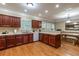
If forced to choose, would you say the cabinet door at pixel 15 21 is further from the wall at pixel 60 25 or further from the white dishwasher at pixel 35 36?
the wall at pixel 60 25

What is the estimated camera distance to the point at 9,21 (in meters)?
5.17

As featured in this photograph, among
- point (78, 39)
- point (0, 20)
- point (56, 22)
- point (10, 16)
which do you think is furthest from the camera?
point (56, 22)

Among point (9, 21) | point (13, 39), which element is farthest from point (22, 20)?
point (13, 39)

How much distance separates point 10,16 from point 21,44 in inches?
84.0

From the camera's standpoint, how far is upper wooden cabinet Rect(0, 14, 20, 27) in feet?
15.8

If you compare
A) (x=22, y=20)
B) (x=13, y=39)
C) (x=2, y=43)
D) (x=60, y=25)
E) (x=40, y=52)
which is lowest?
(x=40, y=52)

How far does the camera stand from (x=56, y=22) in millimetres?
11859

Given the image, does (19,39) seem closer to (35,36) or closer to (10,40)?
(10,40)

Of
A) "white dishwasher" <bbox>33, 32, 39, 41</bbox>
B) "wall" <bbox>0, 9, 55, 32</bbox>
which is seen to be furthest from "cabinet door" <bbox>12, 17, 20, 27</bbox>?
"white dishwasher" <bbox>33, 32, 39, 41</bbox>

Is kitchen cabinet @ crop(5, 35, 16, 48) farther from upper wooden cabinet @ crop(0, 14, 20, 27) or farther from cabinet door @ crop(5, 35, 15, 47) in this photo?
upper wooden cabinet @ crop(0, 14, 20, 27)

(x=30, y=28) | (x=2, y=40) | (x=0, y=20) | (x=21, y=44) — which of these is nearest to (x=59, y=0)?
(x=2, y=40)

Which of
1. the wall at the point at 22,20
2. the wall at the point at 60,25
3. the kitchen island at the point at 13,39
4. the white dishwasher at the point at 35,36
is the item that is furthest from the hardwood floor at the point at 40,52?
the wall at the point at 60,25

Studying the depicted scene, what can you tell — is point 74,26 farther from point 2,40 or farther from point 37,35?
point 2,40

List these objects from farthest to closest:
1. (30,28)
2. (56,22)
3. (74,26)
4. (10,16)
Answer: (56,22) < (74,26) < (30,28) < (10,16)
